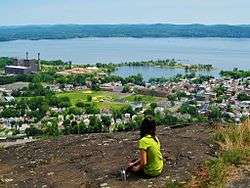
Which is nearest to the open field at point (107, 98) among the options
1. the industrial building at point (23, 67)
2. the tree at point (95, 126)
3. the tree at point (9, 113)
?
the tree at point (9, 113)

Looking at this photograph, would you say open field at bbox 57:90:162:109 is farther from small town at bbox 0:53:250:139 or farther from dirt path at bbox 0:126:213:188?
dirt path at bbox 0:126:213:188

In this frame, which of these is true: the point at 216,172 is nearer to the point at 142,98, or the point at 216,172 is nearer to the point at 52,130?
the point at 52,130

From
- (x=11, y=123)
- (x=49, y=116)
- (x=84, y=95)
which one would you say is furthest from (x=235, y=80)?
(x=11, y=123)

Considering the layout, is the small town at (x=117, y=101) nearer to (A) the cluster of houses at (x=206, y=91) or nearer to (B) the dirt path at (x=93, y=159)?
(A) the cluster of houses at (x=206, y=91)

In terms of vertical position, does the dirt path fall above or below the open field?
above

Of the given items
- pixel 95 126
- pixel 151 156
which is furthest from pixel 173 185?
pixel 95 126

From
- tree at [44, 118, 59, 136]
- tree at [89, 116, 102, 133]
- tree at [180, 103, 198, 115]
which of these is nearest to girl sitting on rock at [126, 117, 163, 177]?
tree at [44, 118, 59, 136]
